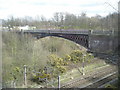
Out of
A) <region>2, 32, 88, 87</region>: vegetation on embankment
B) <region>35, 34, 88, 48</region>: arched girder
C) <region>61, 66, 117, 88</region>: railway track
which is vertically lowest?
<region>61, 66, 117, 88</region>: railway track

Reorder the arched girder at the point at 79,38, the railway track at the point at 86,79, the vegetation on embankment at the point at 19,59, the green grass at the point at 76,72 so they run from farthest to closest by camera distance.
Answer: the arched girder at the point at 79,38 → the green grass at the point at 76,72 → the vegetation on embankment at the point at 19,59 → the railway track at the point at 86,79

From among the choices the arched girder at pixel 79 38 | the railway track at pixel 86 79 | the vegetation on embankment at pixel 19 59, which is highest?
the arched girder at pixel 79 38

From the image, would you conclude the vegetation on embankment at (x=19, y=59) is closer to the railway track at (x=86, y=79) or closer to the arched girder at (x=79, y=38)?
the arched girder at (x=79, y=38)

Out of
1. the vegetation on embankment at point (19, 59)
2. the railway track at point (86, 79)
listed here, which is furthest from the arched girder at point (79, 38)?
the railway track at point (86, 79)

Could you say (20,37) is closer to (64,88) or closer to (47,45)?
(47,45)

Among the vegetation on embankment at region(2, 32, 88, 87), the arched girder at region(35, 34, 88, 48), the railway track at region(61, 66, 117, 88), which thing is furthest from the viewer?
the arched girder at region(35, 34, 88, 48)

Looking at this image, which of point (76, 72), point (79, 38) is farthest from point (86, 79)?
point (79, 38)

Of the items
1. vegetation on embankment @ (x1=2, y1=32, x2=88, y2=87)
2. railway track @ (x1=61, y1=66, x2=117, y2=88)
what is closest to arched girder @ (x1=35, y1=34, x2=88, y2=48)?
vegetation on embankment @ (x1=2, y1=32, x2=88, y2=87)

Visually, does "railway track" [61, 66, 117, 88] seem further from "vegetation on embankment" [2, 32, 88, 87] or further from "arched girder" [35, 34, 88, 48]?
"arched girder" [35, 34, 88, 48]

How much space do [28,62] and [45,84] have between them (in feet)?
8.16

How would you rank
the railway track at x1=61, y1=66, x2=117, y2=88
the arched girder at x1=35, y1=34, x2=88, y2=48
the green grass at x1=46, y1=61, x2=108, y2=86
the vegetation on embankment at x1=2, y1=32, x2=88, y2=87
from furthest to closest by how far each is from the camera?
the arched girder at x1=35, y1=34, x2=88, y2=48 < the green grass at x1=46, y1=61, x2=108, y2=86 < the vegetation on embankment at x1=2, y1=32, x2=88, y2=87 < the railway track at x1=61, y1=66, x2=117, y2=88

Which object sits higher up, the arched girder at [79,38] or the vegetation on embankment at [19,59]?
the arched girder at [79,38]

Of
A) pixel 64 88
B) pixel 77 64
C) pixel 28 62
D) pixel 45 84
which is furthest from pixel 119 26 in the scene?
pixel 77 64

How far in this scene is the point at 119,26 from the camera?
17.4ft
